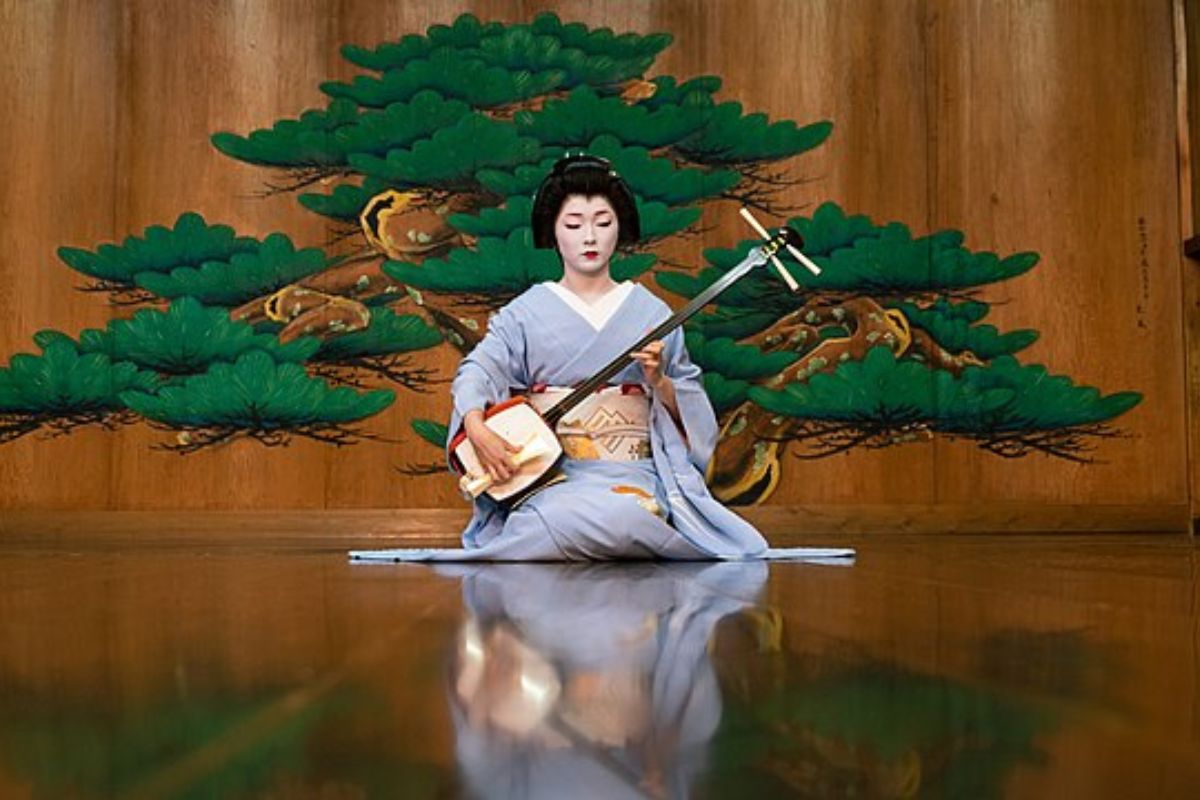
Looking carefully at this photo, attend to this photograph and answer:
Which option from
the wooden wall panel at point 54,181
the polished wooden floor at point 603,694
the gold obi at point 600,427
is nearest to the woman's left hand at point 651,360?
the gold obi at point 600,427

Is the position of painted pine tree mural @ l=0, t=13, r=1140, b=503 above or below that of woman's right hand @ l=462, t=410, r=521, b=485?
above

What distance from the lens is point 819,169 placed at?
5.30 metres

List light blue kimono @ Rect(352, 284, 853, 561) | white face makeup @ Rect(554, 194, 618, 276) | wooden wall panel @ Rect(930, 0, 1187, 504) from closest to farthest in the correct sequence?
light blue kimono @ Rect(352, 284, 853, 561), white face makeup @ Rect(554, 194, 618, 276), wooden wall panel @ Rect(930, 0, 1187, 504)

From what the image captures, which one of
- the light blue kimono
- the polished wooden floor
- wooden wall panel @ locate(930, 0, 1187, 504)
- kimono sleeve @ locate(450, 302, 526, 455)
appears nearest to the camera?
the polished wooden floor

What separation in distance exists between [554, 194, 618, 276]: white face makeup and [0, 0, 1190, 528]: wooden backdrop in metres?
1.81

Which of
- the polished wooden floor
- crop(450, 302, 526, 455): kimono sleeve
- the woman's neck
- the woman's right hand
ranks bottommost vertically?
the polished wooden floor

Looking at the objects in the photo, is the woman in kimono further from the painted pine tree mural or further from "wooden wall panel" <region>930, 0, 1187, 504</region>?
"wooden wall panel" <region>930, 0, 1187, 504</region>

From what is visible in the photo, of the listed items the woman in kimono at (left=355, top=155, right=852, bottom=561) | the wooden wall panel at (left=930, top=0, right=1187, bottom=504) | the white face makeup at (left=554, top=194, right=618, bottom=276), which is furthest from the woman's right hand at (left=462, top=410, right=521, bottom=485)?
the wooden wall panel at (left=930, top=0, right=1187, bottom=504)

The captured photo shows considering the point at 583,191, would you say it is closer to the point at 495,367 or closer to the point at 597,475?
the point at 495,367

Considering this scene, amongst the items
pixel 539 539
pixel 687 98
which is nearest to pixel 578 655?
pixel 539 539

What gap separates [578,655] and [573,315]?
2244 mm

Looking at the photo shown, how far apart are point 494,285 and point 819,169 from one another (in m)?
1.37

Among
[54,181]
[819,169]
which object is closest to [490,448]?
[819,169]

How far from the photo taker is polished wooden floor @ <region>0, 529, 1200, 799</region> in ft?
2.00
